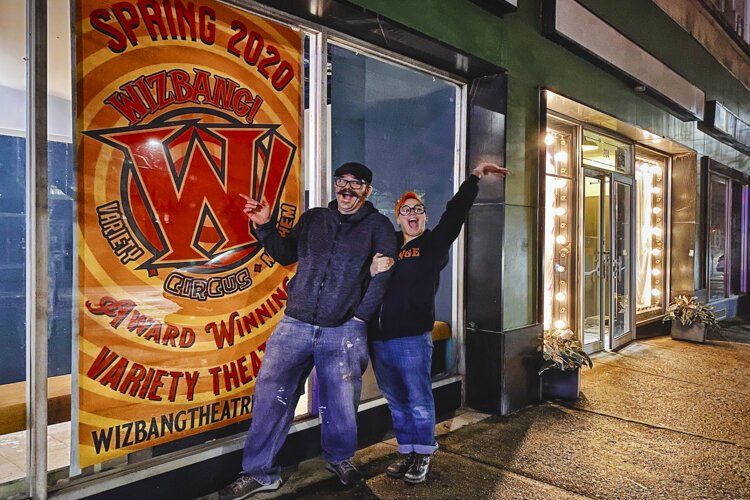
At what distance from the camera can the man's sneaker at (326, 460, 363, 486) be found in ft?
12.1

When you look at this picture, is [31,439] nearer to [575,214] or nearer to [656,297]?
[575,214]

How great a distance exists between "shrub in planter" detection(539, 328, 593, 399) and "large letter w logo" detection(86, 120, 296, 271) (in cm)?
340

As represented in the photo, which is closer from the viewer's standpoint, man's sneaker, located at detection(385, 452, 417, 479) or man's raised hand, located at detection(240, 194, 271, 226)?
man's raised hand, located at detection(240, 194, 271, 226)

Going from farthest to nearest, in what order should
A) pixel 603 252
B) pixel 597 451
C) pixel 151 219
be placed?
1. pixel 603 252
2. pixel 597 451
3. pixel 151 219

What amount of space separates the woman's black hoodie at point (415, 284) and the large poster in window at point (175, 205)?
785 mm

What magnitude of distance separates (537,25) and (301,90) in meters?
3.08

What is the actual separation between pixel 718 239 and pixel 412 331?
11.3 meters

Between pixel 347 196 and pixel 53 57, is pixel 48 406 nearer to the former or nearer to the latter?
pixel 53 57

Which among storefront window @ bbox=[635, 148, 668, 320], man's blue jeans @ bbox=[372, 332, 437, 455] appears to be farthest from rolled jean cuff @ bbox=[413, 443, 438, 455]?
storefront window @ bbox=[635, 148, 668, 320]

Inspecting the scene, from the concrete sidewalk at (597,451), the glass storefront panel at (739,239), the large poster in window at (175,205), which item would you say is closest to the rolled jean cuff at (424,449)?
the concrete sidewalk at (597,451)

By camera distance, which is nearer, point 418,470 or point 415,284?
point 418,470

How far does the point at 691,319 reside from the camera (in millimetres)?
9258

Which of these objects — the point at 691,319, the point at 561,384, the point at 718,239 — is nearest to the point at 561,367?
the point at 561,384

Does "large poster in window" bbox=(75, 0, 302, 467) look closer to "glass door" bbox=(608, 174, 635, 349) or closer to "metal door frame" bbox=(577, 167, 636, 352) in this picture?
"metal door frame" bbox=(577, 167, 636, 352)
